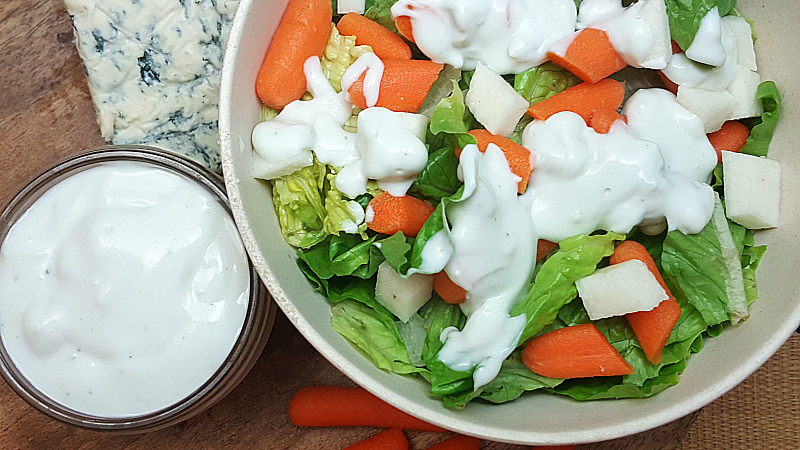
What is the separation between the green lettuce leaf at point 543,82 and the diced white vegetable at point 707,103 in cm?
27

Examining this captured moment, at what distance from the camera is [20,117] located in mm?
2199

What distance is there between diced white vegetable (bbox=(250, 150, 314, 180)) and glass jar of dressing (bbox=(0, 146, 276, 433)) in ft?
1.16

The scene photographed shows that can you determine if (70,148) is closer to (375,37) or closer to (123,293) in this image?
(123,293)

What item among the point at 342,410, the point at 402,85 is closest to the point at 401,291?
the point at 402,85

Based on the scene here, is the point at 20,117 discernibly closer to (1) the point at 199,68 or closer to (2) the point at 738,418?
(1) the point at 199,68

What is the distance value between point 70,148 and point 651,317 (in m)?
1.90

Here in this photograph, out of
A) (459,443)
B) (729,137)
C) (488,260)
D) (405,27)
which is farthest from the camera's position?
(459,443)

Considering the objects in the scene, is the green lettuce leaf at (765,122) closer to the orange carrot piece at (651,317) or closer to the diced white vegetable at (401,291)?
the orange carrot piece at (651,317)

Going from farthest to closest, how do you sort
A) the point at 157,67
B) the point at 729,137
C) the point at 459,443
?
the point at 459,443 → the point at 157,67 → the point at 729,137

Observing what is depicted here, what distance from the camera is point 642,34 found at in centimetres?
→ 157

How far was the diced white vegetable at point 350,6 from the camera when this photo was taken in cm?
167

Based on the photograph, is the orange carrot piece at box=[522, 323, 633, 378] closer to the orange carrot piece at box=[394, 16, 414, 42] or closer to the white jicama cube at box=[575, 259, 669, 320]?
the white jicama cube at box=[575, 259, 669, 320]

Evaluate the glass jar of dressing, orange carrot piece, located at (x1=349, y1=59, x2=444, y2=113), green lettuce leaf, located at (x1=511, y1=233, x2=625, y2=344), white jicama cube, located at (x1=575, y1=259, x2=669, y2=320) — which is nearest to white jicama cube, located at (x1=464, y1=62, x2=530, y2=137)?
orange carrot piece, located at (x1=349, y1=59, x2=444, y2=113)

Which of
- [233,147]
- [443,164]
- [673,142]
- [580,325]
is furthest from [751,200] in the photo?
[233,147]
